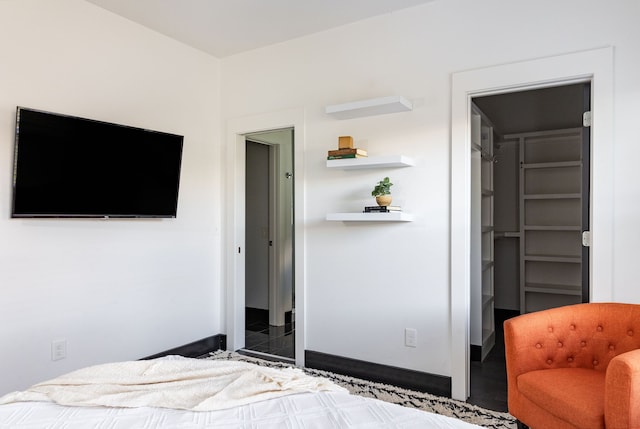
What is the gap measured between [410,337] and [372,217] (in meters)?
0.90

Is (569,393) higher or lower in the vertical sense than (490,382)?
higher

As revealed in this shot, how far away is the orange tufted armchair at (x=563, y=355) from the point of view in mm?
1884

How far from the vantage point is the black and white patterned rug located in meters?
2.57

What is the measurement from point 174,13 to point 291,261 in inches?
113

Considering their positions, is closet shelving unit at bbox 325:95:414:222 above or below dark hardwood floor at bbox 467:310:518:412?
above

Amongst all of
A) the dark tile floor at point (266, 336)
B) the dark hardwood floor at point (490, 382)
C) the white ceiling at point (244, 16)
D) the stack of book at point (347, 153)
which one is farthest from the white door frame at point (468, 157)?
the dark tile floor at point (266, 336)

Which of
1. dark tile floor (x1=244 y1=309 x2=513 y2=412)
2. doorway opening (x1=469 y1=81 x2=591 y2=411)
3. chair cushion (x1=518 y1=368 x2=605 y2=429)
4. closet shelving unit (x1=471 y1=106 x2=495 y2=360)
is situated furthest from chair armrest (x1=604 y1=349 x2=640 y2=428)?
doorway opening (x1=469 y1=81 x2=591 y2=411)

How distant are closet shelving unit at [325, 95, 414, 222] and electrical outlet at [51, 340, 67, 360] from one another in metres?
1.99

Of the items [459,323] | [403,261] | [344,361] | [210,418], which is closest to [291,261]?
[344,361]

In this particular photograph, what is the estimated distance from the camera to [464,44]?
2863 mm

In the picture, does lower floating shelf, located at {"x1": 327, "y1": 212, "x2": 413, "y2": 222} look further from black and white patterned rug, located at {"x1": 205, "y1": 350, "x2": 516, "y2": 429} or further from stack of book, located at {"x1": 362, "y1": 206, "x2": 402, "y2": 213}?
black and white patterned rug, located at {"x1": 205, "y1": 350, "x2": 516, "y2": 429}

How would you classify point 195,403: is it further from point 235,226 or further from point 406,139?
point 235,226

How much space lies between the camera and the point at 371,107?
118 inches

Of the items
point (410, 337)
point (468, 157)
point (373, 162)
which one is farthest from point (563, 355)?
point (373, 162)
